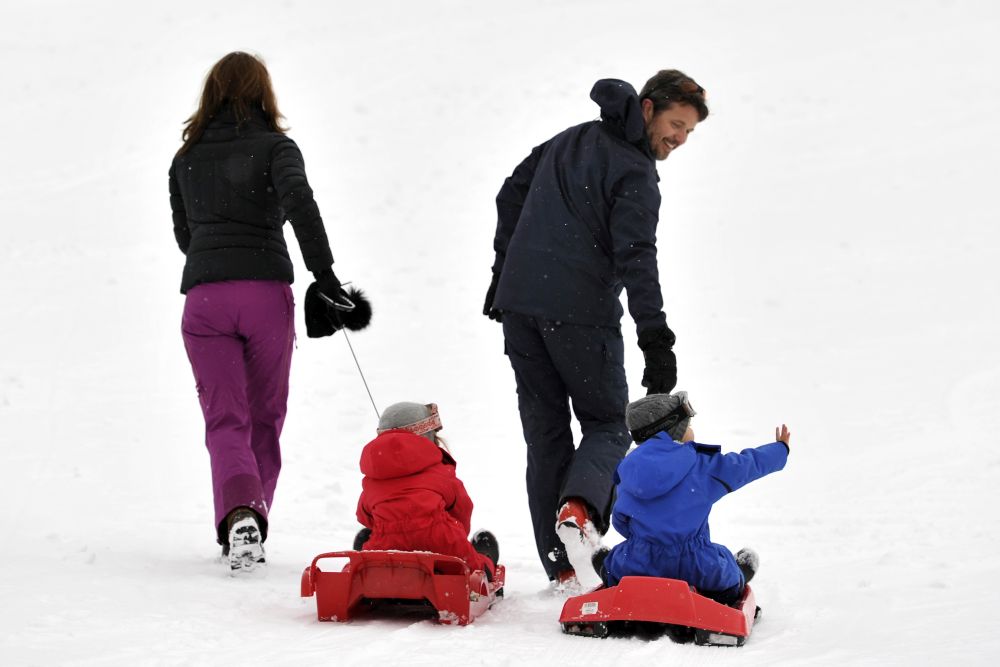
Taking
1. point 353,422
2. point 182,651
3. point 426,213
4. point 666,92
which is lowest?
point 182,651

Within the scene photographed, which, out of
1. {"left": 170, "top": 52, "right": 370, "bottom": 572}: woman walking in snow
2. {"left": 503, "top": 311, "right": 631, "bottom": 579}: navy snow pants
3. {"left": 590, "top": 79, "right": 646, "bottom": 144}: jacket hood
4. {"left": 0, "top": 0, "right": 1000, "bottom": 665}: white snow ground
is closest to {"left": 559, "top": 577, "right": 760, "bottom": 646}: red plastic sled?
{"left": 0, "top": 0, "right": 1000, "bottom": 665}: white snow ground

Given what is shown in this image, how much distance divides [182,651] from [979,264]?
9050mm

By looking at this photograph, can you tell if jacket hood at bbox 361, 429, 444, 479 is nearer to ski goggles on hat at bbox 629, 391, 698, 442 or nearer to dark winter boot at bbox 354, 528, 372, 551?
dark winter boot at bbox 354, 528, 372, 551

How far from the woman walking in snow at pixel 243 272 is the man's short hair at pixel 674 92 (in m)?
1.36

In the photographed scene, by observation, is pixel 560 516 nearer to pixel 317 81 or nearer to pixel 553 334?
pixel 553 334

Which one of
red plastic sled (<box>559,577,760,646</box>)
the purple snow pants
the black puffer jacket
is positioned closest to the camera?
red plastic sled (<box>559,577,760,646</box>)

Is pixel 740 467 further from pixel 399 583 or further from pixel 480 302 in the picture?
pixel 480 302

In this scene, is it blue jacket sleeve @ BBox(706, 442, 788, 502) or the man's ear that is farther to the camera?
the man's ear

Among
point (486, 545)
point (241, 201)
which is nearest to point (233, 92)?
point (241, 201)

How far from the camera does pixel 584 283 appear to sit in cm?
426

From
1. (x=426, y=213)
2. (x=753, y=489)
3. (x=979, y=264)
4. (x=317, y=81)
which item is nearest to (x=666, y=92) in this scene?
(x=753, y=489)

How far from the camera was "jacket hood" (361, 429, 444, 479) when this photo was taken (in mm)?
3930

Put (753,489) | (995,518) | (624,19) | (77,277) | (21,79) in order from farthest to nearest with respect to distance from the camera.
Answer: (624,19) < (21,79) < (77,277) < (753,489) < (995,518)

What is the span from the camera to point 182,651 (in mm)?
3244
